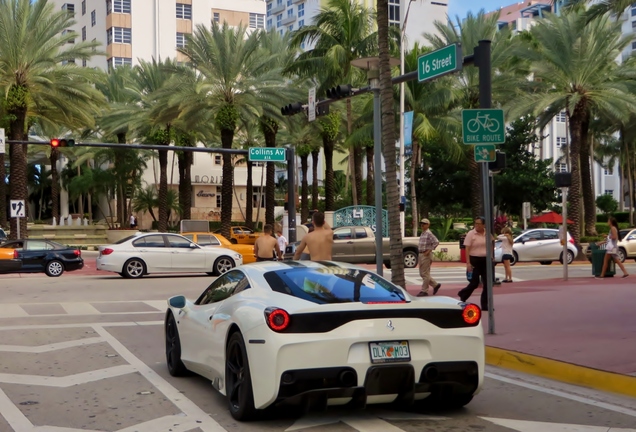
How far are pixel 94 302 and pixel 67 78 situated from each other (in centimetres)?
2381

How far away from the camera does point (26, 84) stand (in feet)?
127

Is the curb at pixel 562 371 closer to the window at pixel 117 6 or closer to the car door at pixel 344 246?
the car door at pixel 344 246

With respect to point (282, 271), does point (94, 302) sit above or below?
below

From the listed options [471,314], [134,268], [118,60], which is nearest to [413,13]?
[118,60]

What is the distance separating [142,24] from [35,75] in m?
39.2

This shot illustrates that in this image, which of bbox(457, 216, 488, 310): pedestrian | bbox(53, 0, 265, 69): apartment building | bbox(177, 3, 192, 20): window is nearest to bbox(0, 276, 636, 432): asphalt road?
bbox(457, 216, 488, 310): pedestrian

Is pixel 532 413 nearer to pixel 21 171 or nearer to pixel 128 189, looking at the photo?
pixel 21 171

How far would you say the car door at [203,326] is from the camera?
8069 mm

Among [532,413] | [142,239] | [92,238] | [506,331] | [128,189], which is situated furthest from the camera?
[128,189]

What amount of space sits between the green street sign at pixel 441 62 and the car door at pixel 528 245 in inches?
760

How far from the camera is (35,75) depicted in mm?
38531

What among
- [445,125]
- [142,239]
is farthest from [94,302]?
[445,125]

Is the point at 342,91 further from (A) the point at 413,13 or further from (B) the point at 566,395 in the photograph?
(A) the point at 413,13

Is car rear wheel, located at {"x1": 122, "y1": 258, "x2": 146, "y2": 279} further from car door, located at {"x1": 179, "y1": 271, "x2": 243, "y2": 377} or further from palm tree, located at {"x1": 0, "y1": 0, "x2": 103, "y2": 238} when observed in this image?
car door, located at {"x1": 179, "y1": 271, "x2": 243, "y2": 377}
